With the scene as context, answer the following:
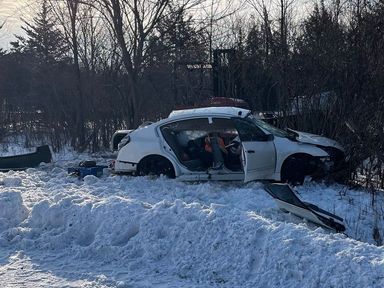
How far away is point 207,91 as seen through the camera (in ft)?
62.1

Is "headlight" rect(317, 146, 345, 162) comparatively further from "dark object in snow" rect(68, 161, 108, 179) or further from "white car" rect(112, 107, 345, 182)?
"dark object in snow" rect(68, 161, 108, 179)

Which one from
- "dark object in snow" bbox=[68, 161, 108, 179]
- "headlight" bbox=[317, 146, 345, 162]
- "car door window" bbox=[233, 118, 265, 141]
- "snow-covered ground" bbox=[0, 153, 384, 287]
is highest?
"car door window" bbox=[233, 118, 265, 141]

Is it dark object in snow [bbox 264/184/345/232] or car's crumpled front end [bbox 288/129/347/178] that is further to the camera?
car's crumpled front end [bbox 288/129/347/178]

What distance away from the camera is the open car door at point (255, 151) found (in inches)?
400

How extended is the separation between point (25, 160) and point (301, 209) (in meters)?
9.44

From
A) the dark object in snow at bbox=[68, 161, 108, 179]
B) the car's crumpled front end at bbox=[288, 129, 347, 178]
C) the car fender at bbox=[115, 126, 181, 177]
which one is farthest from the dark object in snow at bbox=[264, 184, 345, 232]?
the dark object in snow at bbox=[68, 161, 108, 179]

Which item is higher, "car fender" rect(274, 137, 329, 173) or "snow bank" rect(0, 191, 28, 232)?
"car fender" rect(274, 137, 329, 173)

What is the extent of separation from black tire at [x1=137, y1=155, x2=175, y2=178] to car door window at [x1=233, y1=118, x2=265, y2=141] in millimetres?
1704

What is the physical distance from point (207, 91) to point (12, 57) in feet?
87.4

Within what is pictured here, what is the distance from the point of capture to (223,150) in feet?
36.3

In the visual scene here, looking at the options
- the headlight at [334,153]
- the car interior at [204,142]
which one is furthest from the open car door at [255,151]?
the headlight at [334,153]

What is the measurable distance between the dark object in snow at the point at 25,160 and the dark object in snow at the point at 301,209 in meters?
8.80

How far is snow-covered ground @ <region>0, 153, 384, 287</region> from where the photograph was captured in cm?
520

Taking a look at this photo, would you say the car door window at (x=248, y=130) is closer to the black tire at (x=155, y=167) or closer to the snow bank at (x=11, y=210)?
the black tire at (x=155, y=167)
